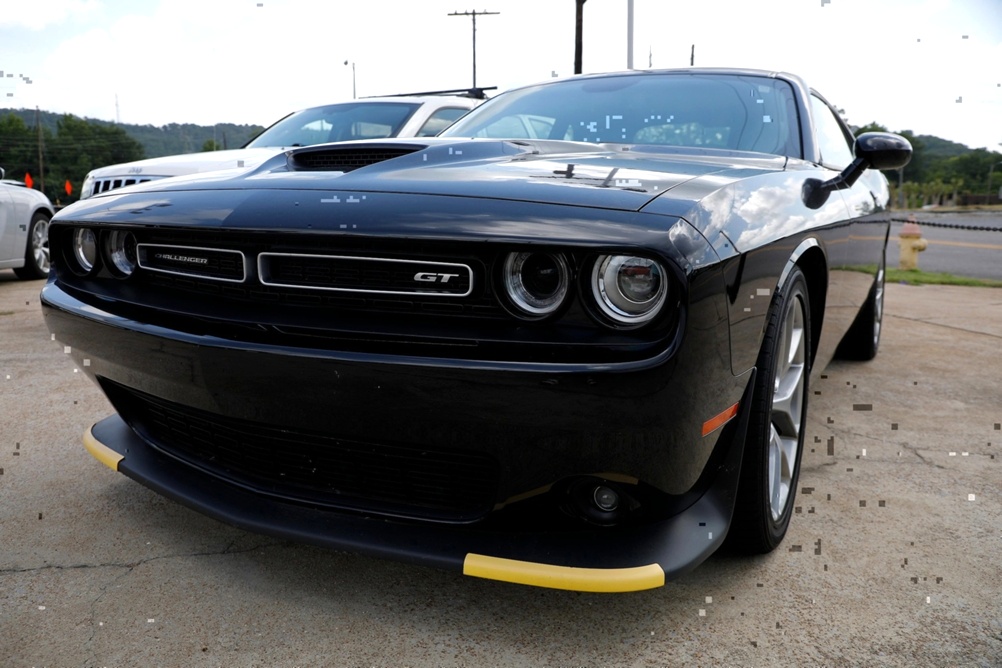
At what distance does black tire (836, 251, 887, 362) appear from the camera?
4.11 m

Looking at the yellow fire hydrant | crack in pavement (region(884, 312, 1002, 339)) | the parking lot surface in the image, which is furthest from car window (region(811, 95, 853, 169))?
the yellow fire hydrant

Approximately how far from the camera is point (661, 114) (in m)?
2.71

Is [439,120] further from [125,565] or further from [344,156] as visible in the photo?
[125,565]

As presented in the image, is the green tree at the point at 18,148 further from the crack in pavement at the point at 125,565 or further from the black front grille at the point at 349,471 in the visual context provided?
the black front grille at the point at 349,471

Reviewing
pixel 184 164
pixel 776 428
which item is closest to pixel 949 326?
pixel 776 428

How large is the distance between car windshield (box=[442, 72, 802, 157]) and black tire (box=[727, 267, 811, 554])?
0.66 metres

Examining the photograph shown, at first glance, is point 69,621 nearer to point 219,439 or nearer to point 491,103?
point 219,439

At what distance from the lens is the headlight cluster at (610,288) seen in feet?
4.80

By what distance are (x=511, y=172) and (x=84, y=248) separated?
4.05ft

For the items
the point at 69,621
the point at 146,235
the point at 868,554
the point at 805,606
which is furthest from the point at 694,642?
the point at 146,235

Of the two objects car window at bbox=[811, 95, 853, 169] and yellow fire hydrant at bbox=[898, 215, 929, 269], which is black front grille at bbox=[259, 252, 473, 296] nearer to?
car window at bbox=[811, 95, 853, 169]

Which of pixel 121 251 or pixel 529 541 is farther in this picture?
pixel 121 251

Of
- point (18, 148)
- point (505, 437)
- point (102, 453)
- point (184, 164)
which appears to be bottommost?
point (102, 453)

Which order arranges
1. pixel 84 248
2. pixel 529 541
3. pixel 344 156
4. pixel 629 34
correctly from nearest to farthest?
pixel 529 541, pixel 344 156, pixel 84 248, pixel 629 34
